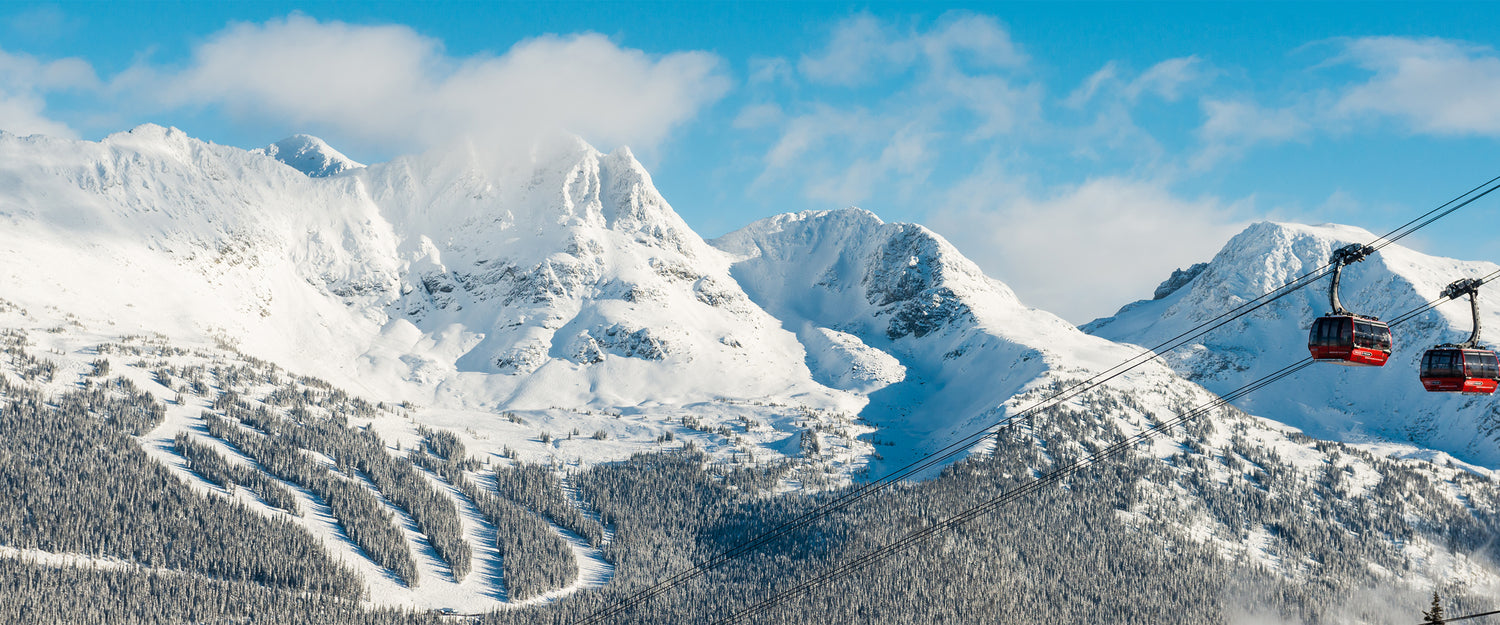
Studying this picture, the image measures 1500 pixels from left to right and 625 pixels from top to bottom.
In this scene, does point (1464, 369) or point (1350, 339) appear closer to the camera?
point (1464, 369)

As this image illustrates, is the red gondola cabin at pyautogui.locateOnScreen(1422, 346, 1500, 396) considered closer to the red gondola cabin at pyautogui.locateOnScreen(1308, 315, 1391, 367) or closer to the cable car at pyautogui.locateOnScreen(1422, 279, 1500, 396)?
the cable car at pyautogui.locateOnScreen(1422, 279, 1500, 396)

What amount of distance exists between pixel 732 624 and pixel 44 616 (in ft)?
379

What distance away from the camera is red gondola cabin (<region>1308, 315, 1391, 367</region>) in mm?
48031

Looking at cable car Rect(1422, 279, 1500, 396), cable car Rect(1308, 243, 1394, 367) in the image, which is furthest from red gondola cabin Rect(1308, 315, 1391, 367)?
cable car Rect(1422, 279, 1500, 396)

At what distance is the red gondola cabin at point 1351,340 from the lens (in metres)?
48.0

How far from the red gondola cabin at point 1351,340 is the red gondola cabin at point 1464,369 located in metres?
1.97

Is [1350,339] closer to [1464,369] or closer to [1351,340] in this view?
[1351,340]

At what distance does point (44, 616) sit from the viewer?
629 feet

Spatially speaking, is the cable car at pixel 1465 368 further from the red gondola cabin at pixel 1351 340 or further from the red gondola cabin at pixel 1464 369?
the red gondola cabin at pixel 1351 340

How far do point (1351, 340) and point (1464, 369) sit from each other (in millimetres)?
4388

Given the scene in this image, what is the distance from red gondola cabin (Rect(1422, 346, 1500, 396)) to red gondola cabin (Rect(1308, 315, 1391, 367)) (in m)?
1.97

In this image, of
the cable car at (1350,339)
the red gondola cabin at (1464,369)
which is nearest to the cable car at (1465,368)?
the red gondola cabin at (1464,369)

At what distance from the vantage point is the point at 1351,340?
47969 millimetres

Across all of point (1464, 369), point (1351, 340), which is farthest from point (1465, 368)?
point (1351, 340)
